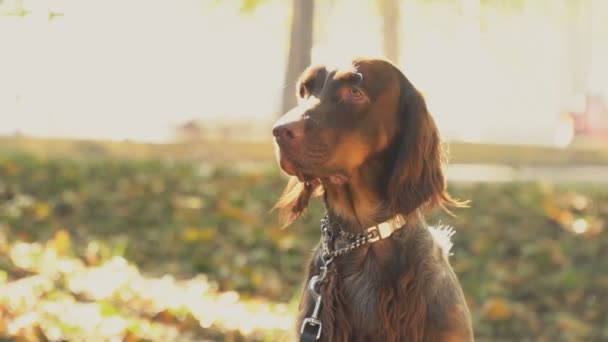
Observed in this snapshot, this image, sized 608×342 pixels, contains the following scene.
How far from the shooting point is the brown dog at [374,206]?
3.75 m

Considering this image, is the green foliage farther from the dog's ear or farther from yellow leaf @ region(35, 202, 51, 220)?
the dog's ear

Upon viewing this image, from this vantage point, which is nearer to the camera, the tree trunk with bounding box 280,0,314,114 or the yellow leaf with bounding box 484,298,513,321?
the yellow leaf with bounding box 484,298,513,321

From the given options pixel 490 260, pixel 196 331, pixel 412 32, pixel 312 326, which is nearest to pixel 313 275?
pixel 312 326

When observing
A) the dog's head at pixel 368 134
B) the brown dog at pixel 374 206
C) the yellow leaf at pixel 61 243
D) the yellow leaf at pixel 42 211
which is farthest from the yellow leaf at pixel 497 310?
the yellow leaf at pixel 42 211

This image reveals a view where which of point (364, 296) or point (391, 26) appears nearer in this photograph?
point (364, 296)

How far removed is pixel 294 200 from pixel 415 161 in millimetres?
643

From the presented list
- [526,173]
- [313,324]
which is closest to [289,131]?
[313,324]

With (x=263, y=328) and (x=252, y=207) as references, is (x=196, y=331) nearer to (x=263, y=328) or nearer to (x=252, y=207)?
(x=263, y=328)

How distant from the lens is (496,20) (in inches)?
858

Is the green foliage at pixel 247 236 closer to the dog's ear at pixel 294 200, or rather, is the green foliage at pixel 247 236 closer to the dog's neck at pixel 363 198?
the dog's ear at pixel 294 200

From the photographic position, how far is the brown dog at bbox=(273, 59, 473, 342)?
148 inches

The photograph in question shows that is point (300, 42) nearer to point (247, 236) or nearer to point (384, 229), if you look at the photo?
point (247, 236)

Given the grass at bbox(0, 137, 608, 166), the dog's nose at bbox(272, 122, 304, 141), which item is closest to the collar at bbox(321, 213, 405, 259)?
the dog's nose at bbox(272, 122, 304, 141)

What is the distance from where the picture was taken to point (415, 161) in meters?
3.87
